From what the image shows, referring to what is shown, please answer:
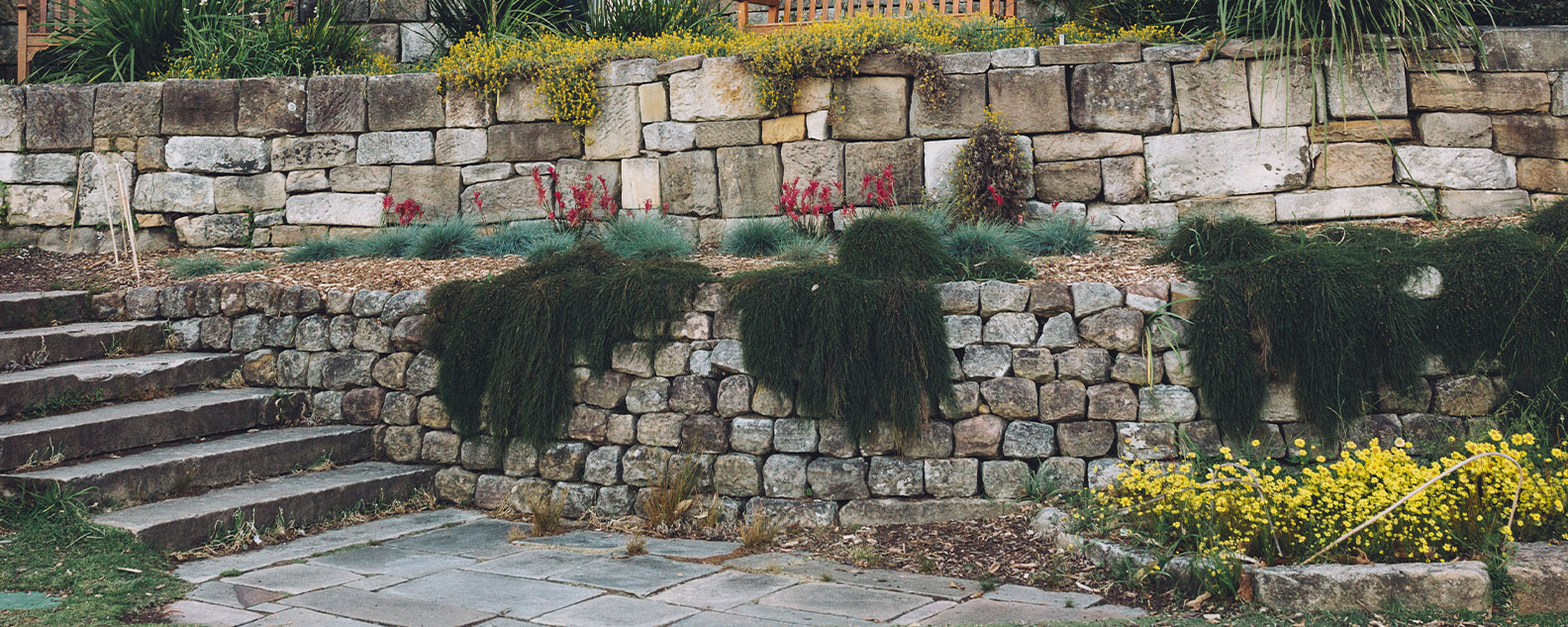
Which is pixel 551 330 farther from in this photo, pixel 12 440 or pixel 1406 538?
pixel 1406 538

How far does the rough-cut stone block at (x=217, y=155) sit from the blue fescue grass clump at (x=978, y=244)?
5255 millimetres

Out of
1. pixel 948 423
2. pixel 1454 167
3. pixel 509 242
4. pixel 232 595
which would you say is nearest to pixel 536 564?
pixel 232 595

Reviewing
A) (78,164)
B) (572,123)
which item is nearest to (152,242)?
(78,164)

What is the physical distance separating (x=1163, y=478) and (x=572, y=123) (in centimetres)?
508

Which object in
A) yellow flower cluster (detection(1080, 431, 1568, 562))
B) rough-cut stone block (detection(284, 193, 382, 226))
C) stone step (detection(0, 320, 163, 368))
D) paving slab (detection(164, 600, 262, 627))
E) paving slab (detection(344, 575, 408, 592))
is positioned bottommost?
paving slab (detection(344, 575, 408, 592))

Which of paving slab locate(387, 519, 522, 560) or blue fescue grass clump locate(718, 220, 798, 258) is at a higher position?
blue fescue grass clump locate(718, 220, 798, 258)

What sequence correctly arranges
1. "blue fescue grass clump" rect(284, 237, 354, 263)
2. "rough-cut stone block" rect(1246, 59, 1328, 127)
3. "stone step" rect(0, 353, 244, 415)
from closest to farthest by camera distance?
"stone step" rect(0, 353, 244, 415) < "rough-cut stone block" rect(1246, 59, 1328, 127) < "blue fescue grass clump" rect(284, 237, 354, 263)

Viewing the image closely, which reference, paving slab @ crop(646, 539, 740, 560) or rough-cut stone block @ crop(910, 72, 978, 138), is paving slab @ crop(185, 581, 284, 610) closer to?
paving slab @ crop(646, 539, 740, 560)

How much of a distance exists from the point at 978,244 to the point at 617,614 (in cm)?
311

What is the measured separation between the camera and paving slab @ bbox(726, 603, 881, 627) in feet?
13.6

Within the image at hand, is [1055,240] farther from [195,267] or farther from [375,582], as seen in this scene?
[195,267]

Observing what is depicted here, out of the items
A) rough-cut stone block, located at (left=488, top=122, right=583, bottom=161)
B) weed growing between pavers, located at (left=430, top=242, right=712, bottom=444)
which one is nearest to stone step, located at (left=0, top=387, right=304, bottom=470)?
weed growing between pavers, located at (left=430, top=242, right=712, bottom=444)

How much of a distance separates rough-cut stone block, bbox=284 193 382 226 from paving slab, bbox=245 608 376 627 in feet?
15.7

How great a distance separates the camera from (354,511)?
19.3 feet
